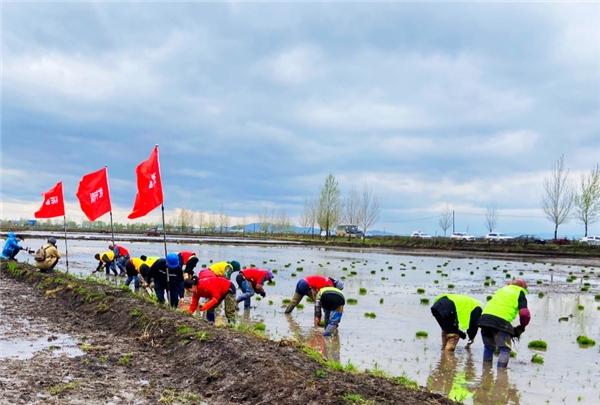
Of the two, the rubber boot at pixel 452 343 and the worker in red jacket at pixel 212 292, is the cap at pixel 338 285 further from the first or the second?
the rubber boot at pixel 452 343

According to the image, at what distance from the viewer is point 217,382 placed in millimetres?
6781

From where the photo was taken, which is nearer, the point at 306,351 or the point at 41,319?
the point at 306,351

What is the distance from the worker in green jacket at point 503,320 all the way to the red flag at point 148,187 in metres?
7.62

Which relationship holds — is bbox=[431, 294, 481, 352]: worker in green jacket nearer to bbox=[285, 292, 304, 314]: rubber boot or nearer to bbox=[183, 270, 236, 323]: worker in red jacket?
bbox=[285, 292, 304, 314]: rubber boot

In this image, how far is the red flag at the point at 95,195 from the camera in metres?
16.9

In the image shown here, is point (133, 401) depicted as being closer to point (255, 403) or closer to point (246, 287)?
point (255, 403)

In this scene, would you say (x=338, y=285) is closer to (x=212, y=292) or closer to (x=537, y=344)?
(x=212, y=292)

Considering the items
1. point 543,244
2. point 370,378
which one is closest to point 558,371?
point 370,378

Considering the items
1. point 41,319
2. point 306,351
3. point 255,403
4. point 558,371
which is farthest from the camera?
point 41,319

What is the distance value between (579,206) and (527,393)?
197 ft

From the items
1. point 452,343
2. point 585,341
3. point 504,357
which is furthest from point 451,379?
point 585,341

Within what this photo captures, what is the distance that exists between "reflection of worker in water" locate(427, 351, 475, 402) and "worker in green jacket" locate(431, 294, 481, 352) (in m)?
0.56

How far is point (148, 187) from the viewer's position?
12070 mm

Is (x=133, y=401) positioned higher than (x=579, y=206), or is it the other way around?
(x=579, y=206)
